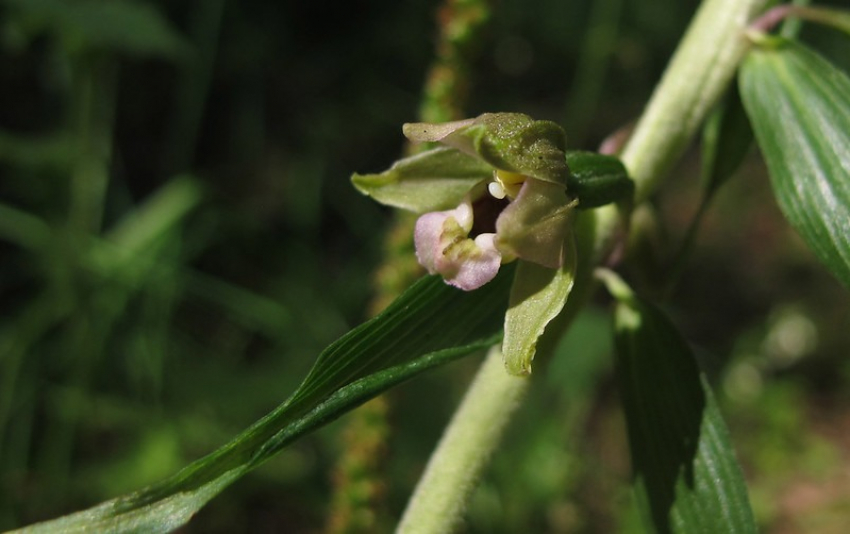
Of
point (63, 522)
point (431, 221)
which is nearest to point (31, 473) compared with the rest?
point (63, 522)

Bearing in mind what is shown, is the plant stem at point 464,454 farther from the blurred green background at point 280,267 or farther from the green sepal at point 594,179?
the blurred green background at point 280,267

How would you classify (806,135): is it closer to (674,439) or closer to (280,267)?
(674,439)

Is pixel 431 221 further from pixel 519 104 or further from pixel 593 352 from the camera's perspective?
pixel 519 104

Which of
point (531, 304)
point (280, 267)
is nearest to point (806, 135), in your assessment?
point (531, 304)

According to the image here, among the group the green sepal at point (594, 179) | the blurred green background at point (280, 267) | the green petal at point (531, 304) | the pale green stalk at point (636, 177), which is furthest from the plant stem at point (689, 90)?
the blurred green background at point (280, 267)

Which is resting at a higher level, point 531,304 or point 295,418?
point 531,304

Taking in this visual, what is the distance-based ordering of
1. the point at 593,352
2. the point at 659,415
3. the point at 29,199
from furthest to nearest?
the point at 29,199
the point at 593,352
the point at 659,415

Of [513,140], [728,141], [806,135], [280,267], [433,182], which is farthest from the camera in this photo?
[280,267]
